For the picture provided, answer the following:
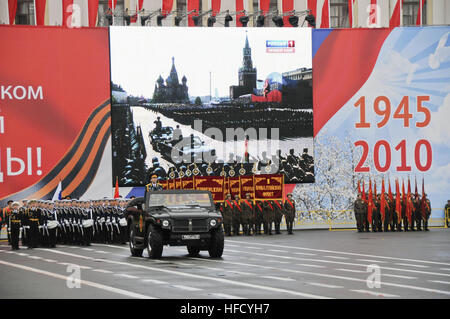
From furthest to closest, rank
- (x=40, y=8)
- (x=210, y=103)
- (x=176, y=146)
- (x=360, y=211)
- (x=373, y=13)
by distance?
(x=373, y=13) < (x=40, y=8) < (x=210, y=103) < (x=176, y=146) < (x=360, y=211)

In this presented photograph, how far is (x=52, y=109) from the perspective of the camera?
44.5 meters

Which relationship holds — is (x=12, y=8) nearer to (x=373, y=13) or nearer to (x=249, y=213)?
(x=249, y=213)

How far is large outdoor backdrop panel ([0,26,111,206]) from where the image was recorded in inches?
1718

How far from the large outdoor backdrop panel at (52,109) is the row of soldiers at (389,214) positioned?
12559 millimetres

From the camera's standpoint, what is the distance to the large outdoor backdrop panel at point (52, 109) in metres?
43.6

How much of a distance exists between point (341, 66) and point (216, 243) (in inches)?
992

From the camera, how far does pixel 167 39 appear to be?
45156 millimetres

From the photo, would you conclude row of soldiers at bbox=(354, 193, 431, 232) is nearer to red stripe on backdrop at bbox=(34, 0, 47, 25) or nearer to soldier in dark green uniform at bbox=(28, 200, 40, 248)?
soldier in dark green uniform at bbox=(28, 200, 40, 248)

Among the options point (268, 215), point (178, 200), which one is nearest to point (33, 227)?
point (178, 200)

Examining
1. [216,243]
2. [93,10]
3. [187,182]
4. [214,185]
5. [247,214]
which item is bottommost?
[247,214]

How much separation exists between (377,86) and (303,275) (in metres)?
29.9

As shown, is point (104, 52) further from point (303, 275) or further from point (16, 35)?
point (303, 275)
